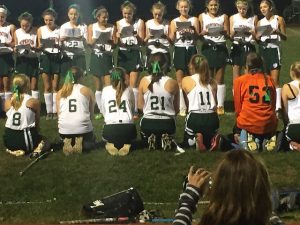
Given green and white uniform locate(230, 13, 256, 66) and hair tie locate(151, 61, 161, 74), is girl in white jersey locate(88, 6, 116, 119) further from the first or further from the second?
hair tie locate(151, 61, 161, 74)

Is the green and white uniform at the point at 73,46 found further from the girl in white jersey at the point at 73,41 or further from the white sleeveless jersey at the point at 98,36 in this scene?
the white sleeveless jersey at the point at 98,36

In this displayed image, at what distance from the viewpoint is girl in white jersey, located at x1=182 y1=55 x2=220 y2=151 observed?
28.9ft

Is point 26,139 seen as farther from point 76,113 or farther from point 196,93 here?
point 196,93

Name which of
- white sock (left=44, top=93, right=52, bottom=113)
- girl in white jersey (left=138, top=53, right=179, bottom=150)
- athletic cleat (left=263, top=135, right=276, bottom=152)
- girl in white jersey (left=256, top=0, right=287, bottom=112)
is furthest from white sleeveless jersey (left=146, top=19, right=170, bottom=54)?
athletic cleat (left=263, top=135, right=276, bottom=152)

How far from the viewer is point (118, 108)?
884cm

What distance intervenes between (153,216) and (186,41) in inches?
232

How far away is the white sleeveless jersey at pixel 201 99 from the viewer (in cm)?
892

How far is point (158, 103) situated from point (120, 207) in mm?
2836

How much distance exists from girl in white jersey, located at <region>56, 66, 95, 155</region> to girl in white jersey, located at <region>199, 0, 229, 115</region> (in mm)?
3239

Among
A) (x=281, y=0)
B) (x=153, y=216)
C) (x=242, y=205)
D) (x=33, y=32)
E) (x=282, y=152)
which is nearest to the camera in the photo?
(x=242, y=205)

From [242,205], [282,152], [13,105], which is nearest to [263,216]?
[242,205]

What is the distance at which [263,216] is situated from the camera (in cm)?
334

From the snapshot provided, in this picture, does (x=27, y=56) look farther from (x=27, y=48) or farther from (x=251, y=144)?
(x=251, y=144)

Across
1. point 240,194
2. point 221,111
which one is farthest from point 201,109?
point 240,194
